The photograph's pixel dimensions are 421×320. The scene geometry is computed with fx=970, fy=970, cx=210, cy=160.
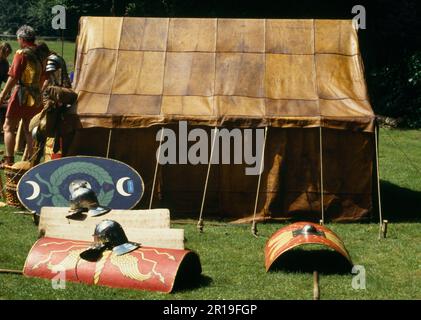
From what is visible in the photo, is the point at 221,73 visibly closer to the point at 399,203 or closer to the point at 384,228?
the point at 384,228

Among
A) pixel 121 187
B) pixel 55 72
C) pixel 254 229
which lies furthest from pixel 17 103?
pixel 254 229

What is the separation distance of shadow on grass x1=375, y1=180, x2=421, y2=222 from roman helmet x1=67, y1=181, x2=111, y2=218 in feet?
14.5

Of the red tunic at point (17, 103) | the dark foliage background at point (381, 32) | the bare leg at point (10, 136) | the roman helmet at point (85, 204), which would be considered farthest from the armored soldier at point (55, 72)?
the dark foliage background at point (381, 32)

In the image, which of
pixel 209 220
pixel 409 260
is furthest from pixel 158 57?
pixel 409 260

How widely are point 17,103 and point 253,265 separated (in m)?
5.66

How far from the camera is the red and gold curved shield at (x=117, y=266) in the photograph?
9430mm

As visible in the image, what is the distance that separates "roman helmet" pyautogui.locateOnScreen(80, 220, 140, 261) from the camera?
384 inches

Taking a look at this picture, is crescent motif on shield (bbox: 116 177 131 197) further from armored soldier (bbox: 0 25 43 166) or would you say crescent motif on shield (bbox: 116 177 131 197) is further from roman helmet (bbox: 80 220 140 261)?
roman helmet (bbox: 80 220 140 261)

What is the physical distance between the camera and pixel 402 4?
1001 inches

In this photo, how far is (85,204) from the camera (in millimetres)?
11633

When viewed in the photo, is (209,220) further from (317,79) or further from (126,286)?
(126,286)

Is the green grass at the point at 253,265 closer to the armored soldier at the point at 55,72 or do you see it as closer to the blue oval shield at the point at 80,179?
the blue oval shield at the point at 80,179

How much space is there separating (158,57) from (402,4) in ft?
43.2

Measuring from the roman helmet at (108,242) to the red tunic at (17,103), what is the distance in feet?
17.8
